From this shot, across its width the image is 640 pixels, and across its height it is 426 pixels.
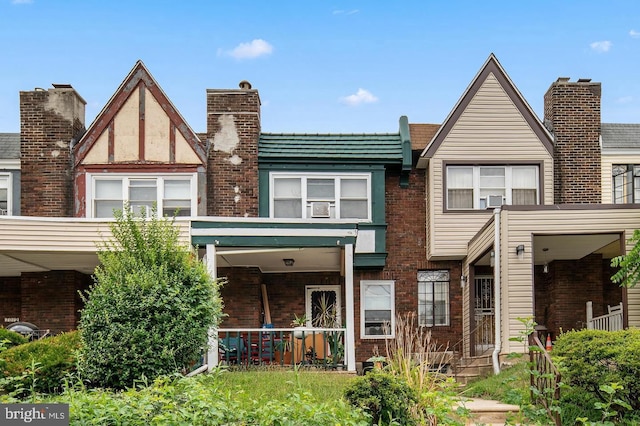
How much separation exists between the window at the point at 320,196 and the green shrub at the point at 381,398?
1191 centimetres

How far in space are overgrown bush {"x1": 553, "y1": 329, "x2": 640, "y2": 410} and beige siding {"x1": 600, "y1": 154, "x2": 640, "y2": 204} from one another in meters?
12.8

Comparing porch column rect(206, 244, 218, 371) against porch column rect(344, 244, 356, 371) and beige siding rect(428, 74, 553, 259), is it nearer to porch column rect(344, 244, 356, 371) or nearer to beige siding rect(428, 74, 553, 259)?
porch column rect(344, 244, 356, 371)

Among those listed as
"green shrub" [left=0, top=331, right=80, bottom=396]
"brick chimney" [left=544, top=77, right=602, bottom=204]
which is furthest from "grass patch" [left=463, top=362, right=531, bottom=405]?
"brick chimney" [left=544, top=77, right=602, bottom=204]

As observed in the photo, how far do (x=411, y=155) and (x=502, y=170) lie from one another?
7.73ft

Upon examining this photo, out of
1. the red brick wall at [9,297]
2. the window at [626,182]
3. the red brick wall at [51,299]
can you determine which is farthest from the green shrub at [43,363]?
the window at [626,182]

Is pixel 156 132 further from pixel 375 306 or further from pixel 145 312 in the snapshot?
pixel 145 312

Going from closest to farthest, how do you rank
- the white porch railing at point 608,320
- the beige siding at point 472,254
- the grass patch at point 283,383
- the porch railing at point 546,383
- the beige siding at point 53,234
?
the porch railing at point 546,383 < the grass patch at point 283,383 < the beige siding at point 53,234 < the white porch railing at point 608,320 < the beige siding at point 472,254

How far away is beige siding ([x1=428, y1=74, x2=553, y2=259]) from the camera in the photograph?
73.8 ft

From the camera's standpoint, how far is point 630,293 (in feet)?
59.2

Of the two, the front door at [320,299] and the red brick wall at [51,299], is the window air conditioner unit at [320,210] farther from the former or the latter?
the red brick wall at [51,299]

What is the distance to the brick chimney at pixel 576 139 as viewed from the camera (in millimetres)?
23078

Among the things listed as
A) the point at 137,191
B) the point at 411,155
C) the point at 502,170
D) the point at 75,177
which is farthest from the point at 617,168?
the point at 75,177

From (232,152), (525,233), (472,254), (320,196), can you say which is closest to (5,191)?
(232,152)

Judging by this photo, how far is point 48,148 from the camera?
74.2ft
